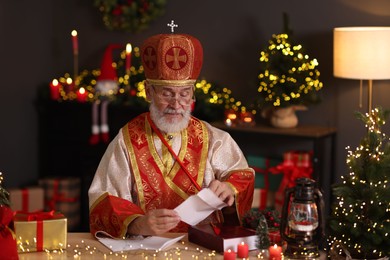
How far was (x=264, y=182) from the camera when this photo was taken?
Result: 5.76 m

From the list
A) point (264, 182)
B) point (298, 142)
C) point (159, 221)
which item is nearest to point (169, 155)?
point (159, 221)

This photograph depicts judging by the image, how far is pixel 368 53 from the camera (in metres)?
4.99

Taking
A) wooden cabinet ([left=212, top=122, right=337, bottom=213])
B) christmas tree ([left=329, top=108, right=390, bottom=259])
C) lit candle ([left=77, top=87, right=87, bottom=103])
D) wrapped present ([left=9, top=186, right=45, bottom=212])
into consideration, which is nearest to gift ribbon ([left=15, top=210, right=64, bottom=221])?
christmas tree ([left=329, top=108, right=390, bottom=259])

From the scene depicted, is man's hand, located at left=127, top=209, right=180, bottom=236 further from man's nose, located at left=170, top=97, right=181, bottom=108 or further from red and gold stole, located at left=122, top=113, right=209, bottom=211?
man's nose, located at left=170, top=97, right=181, bottom=108

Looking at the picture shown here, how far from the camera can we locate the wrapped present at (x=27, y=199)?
6.37m

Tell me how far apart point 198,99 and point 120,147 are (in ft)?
7.73

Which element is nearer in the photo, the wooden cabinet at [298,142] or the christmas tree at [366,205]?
the christmas tree at [366,205]

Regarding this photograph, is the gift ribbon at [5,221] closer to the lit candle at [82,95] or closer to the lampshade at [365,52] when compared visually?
the lampshade at [365,52]

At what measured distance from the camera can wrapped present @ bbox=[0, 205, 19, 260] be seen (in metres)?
2.86

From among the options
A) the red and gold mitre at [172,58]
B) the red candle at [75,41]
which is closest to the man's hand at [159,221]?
the red and gold mitre at [172,58]

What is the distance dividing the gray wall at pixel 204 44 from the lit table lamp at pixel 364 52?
486 millimetres

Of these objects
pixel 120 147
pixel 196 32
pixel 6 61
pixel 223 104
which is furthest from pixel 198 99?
pixel 120 147

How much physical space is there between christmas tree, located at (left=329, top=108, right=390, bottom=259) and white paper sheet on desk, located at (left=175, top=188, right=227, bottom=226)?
18.4 inches

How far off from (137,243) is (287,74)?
2612mm
